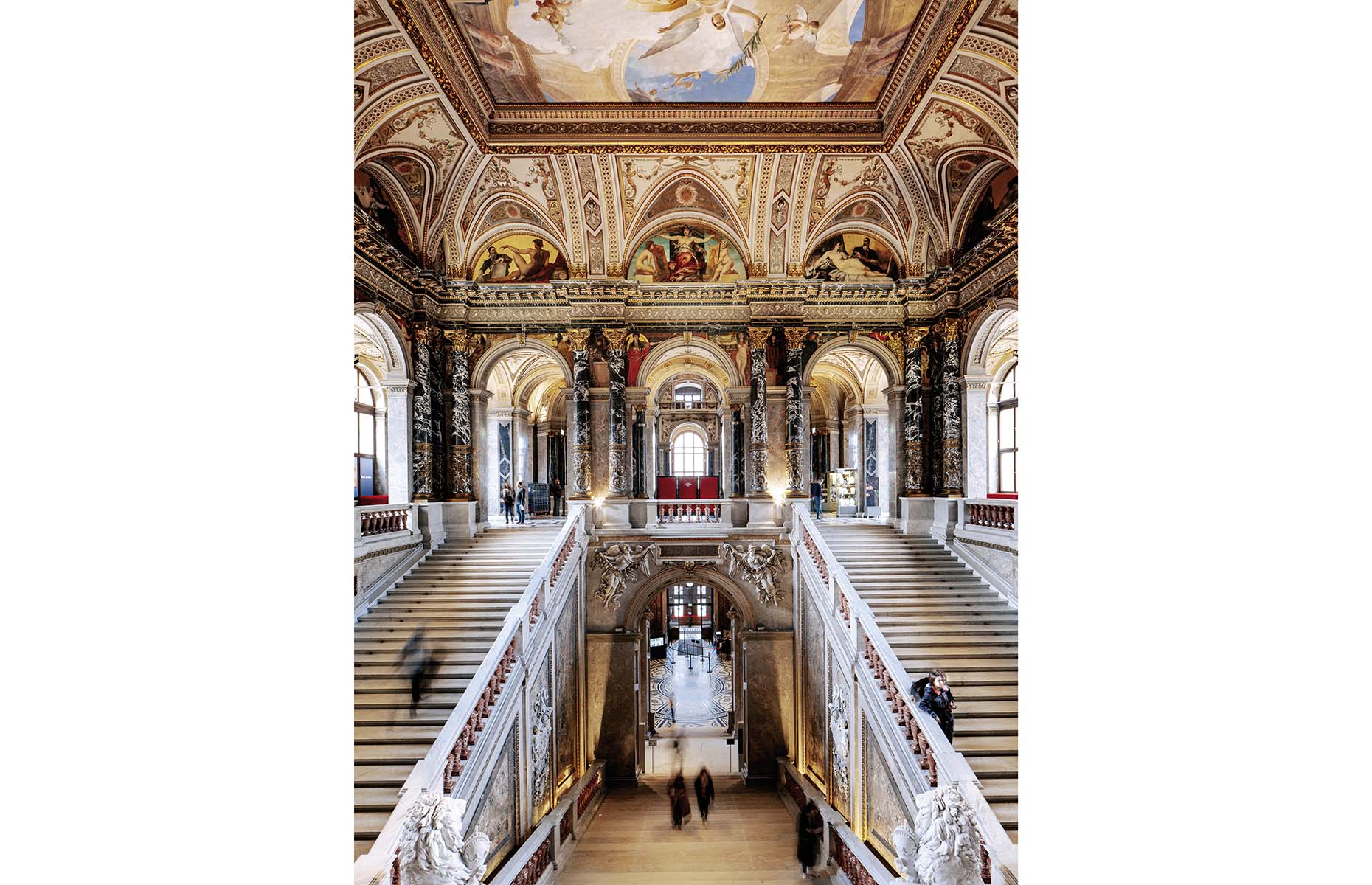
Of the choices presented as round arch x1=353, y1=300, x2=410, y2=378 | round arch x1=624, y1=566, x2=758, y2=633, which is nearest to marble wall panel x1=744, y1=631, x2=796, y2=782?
round arch x1=624, y1=566, x2=758, y2=633

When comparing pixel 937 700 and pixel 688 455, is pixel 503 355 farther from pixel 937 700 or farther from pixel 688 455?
pixel 688 455

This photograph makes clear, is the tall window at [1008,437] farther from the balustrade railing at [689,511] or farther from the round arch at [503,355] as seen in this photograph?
the round arch at [503,355]

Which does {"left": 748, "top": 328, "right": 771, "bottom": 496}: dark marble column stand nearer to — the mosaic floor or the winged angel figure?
the winged angel figure

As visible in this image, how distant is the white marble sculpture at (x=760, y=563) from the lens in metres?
12.2

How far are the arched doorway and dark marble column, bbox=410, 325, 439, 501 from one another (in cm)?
491

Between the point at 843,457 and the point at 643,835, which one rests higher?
the point at 843,457

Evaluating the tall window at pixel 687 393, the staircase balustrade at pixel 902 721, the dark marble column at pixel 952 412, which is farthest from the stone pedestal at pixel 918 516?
the tall window at pixel 687 393

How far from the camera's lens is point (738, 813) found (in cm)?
1050

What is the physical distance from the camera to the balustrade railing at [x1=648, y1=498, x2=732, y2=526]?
1284 centimetres

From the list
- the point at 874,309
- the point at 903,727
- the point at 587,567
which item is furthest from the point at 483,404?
the point at 903,727

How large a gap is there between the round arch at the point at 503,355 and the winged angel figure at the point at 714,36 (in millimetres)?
6082

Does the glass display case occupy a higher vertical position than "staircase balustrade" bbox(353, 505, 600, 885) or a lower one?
higher
